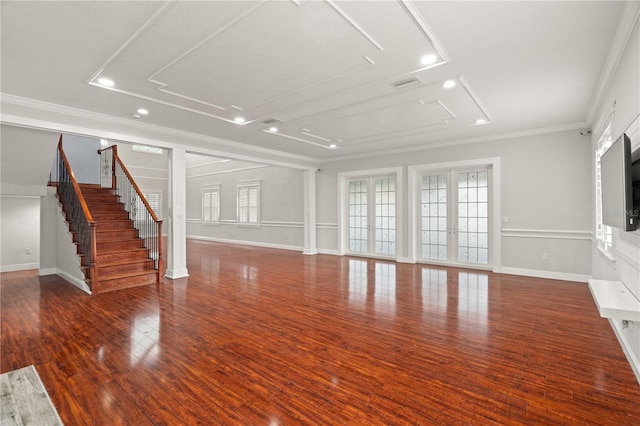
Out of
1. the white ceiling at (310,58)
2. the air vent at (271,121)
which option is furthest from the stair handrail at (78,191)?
the air vent at (271,121)

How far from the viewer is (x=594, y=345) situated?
9.99 feet

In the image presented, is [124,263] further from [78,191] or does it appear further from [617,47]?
[617,47]

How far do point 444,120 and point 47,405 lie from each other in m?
6.11

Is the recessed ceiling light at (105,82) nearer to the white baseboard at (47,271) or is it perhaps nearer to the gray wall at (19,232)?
the white baseboard at (47,271)

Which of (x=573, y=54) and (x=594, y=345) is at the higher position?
(x=573, y=54)

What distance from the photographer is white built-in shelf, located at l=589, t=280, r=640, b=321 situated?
2.24 meters

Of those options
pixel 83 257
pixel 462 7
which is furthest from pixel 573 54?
pixel 83 257

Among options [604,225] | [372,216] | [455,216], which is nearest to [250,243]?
[372,216]

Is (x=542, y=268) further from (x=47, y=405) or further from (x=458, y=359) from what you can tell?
(x=47, y=405)

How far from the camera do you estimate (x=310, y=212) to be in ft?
31.6

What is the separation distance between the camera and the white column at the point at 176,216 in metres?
6.09

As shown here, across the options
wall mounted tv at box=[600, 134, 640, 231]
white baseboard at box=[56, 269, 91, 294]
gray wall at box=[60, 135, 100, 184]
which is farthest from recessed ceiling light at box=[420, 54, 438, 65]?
gray wall at box=[60, 135, 100, 184]

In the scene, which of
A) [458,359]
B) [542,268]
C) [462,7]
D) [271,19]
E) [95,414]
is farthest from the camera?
[542,268]

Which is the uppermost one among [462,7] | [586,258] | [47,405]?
[462,7]
